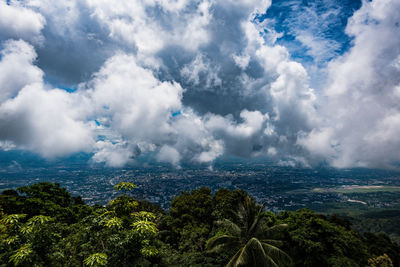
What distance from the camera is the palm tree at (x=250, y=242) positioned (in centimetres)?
1049

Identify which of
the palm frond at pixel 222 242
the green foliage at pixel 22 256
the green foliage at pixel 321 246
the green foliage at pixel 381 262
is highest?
the green foliage at pixel 22 256

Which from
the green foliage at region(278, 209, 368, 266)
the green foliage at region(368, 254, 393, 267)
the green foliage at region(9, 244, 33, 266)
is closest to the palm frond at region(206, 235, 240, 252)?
the green foliage at region(278, 209, 368, 266)

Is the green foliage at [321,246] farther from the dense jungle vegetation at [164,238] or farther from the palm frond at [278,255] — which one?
the palm frond at [278,255]

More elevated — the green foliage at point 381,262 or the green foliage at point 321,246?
the green foliage at point 321,246

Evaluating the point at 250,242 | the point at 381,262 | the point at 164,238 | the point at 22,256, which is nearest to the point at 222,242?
the point at 250,242

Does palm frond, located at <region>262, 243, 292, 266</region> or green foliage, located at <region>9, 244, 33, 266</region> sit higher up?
green foliage, located at <region>9, 244, 33, 266</region>

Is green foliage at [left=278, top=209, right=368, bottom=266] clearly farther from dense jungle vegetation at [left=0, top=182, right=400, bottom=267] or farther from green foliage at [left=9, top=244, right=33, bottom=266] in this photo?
green foliage at [left=9, top=244, right=33, bottom=266]

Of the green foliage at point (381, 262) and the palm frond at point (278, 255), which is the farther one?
the green foliage at point (381, 262)

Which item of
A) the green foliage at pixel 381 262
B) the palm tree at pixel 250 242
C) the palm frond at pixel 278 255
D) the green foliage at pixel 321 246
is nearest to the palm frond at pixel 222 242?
the palm tree at pixel 250 242

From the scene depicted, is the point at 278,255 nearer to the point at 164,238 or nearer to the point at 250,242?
the point at 250,242

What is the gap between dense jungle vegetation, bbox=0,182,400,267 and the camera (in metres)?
6.21

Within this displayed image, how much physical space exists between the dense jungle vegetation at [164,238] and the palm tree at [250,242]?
2.1 inches

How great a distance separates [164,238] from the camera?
83.0 ft

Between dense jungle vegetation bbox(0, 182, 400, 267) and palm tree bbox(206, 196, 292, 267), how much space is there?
5 centimetres
